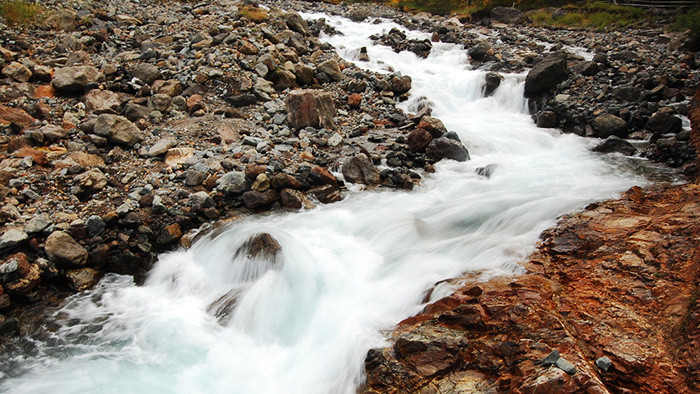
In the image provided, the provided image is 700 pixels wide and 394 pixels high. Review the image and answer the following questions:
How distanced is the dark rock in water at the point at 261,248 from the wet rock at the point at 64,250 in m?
2.52

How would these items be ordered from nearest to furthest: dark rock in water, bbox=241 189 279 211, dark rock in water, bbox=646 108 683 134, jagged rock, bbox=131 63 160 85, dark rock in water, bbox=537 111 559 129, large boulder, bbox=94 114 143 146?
1. dark rock in water, bbox=241 189 279 211
2. large boulder, bbox=94 114 143 146
3. dark rock in water, bbox=646 108 683 134
4. jagged rock, bbox=131 63 160 85
5. dark rock in water, bbox=537 111 559 129

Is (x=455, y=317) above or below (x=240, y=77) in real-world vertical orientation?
below

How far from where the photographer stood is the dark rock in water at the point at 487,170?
9.33m

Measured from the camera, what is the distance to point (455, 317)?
13.7ft

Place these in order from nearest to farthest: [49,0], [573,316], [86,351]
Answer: [573,316]
[86,351]
[49,0]

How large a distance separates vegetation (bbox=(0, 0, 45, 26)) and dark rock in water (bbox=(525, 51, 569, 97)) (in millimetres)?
16504

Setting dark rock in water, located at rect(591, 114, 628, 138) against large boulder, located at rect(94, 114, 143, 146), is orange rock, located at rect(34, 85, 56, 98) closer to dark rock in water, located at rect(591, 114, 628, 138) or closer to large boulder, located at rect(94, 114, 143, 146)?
large boulder, located at rect(94, 114, 143, 146)

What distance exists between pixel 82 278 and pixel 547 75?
44.9 feet

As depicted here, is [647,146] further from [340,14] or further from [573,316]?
[340,14]

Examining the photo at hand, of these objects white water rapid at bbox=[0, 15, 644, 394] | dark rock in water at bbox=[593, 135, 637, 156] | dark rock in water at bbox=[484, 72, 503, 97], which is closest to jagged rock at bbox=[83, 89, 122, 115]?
white water rapid at bbox=[0, 15, 644, 394]

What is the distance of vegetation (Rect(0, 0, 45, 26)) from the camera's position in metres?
12.2

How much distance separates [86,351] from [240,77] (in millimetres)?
8776

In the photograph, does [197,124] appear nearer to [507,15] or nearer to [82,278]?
[82,278]

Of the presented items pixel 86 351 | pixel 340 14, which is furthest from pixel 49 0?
pixel 340 14
